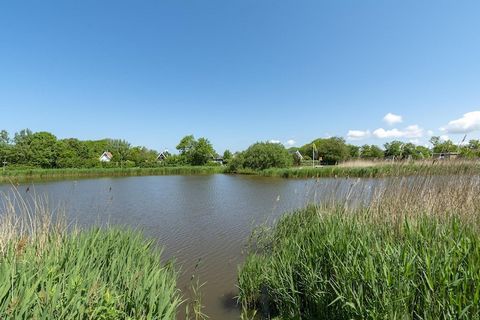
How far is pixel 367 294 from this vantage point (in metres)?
2.78

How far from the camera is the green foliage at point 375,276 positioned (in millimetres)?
2377

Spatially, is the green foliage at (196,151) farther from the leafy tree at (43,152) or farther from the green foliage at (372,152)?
the green foliage at (372,152)

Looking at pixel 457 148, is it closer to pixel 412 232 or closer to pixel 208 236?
pixel 412 232

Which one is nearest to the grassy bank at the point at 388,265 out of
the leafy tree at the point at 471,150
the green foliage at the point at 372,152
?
the leafy tree at the point at 471,150

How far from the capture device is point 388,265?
2713 millimetres

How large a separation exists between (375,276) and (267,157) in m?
39.6

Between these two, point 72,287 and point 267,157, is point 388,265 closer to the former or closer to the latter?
point 72,287

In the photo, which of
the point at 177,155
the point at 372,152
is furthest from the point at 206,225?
the point at 177,155

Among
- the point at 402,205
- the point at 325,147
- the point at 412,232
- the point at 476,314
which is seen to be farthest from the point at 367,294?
the point at 325,147

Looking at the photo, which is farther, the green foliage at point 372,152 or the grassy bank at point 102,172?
the grassy bank at point 102,172

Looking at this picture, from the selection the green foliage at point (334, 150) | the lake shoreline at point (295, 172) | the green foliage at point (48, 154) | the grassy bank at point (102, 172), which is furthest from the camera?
the green foliage at point (334, 150)

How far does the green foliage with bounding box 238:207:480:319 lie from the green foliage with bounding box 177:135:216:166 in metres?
56.7

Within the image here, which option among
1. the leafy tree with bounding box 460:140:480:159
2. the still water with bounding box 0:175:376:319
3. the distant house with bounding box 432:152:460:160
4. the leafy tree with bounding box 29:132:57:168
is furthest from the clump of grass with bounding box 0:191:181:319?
the leafy tree with bounding box 29:132:57:168

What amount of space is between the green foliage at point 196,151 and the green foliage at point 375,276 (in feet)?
186
